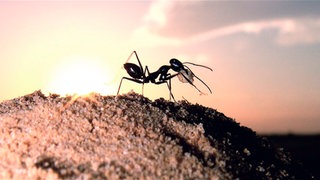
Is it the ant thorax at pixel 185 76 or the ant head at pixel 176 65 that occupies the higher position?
the ant head at pixel 176 65

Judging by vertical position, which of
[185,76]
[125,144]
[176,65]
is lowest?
[125,144]

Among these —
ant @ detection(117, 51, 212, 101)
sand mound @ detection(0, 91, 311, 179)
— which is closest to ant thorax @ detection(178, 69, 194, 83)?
ant @ detection(117, 51, 212, 101)

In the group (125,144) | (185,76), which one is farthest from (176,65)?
(125,144)

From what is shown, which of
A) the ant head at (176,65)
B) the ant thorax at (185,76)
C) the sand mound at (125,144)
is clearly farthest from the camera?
the ant head at (176,65)

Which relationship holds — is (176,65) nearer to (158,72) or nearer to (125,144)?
(158,72)

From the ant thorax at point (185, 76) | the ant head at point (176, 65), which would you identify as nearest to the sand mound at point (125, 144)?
the ant thorax at point (185, 76)

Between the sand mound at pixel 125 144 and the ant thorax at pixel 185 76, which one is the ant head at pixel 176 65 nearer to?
the ant thorax at pixel 185 76

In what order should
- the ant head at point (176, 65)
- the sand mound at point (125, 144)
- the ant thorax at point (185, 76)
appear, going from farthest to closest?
the ant head at point (176, 65)
the ant thorax at point (185, 76)
the sand mound at point (125, 144)
